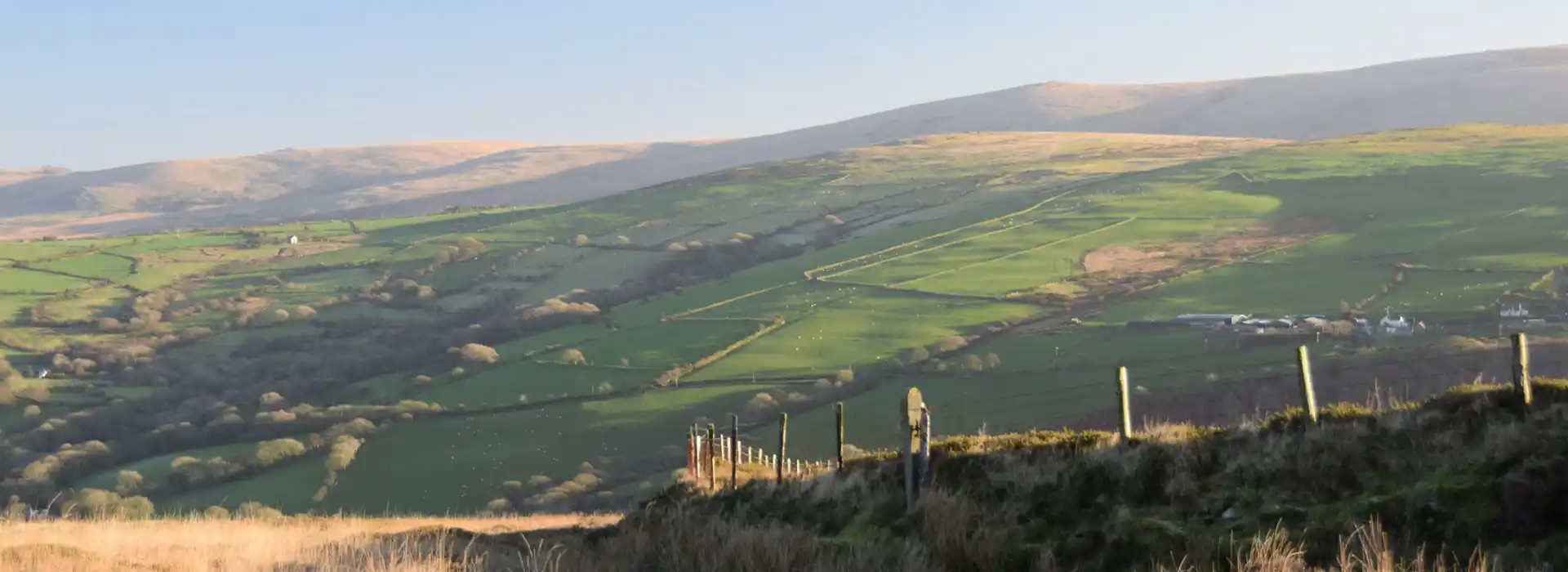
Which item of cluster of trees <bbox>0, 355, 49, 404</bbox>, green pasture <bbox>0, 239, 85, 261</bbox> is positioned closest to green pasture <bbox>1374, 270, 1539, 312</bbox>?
cluster of trees <bbox>0, 355, 49, 404</bbox>

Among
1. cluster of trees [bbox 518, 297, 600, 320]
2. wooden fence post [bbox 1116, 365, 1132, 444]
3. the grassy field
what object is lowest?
the grassy field

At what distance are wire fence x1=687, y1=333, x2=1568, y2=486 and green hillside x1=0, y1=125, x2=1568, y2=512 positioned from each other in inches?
11.8

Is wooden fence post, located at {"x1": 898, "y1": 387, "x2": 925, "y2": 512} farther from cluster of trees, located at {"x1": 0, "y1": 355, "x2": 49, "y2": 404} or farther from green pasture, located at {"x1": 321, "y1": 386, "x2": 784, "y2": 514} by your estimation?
cluster of trees, located at {"x1": 0, "y1": 355, "x2": 49, "y2": 404}

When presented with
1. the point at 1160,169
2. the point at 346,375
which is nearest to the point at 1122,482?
the point at 346,375

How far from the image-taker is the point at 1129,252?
67.1 m

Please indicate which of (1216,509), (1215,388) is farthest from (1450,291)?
(1216,509)

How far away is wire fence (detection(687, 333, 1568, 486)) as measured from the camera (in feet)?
127

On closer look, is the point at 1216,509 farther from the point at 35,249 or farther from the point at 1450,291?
the point at 35,249

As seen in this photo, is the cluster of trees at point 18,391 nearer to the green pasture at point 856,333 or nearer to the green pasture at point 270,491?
the green pasture at point 270,491

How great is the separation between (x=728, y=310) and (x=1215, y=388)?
3115cm

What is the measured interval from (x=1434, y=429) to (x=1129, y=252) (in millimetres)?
59487

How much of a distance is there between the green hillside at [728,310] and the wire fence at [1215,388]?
301 mm

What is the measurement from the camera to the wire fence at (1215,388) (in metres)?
38.7

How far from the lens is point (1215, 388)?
1635 inches
